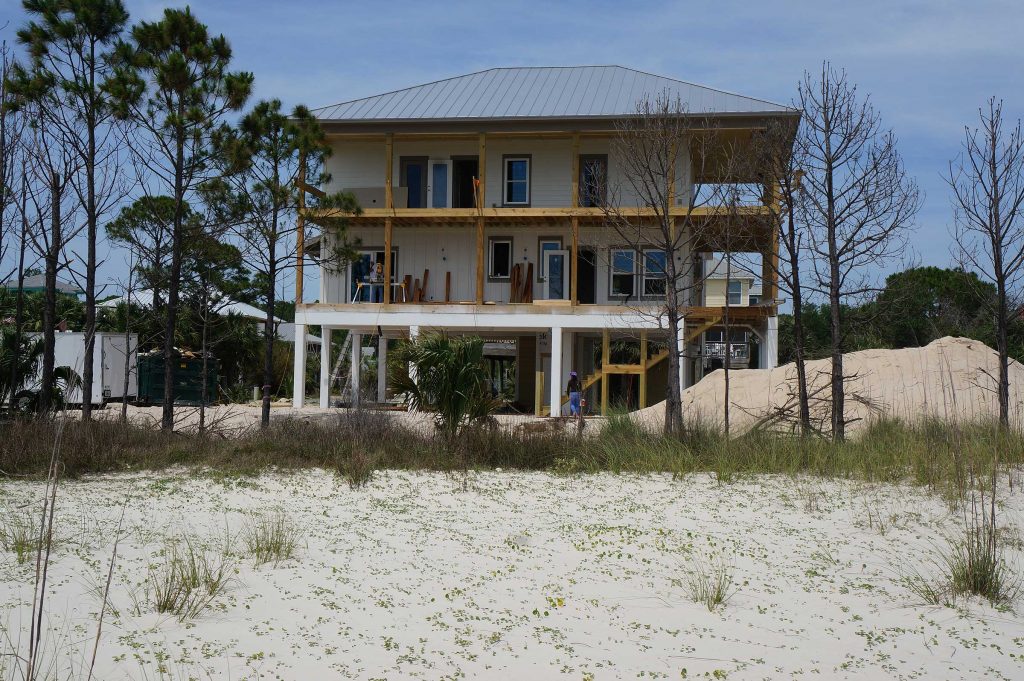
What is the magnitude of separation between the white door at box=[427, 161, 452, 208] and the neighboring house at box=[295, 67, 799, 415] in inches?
1.9

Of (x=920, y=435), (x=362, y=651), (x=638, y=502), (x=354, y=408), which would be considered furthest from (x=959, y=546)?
(x=354, y=408)

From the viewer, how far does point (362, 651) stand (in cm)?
583

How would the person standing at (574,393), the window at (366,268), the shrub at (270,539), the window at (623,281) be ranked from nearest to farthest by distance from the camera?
the shrub at (270,539) → the person standing at (574,393) → the window at (623,281) → the window at (366,268)

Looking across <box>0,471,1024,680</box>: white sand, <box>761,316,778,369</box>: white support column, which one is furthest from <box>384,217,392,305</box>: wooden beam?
<box>0,471,1024,680</box>: white sand

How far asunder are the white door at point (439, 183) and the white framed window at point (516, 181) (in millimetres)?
1830

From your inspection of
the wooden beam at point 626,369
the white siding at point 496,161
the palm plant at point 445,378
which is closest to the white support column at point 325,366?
the white siding at point 496,161

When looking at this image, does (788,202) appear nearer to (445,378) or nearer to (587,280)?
(445,378)

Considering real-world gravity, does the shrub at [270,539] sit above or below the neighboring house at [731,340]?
below

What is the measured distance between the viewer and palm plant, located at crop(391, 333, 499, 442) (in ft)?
44.7

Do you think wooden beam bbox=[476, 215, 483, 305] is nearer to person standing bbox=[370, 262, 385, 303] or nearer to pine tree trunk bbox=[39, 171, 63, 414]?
person standing bbox=[370, 262, 385, 303]

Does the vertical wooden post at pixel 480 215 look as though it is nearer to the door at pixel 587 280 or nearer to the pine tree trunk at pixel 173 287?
the door at pixel 587 280

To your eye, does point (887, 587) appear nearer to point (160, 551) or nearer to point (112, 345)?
point (160, 551)

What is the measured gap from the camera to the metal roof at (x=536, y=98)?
27.9 meters

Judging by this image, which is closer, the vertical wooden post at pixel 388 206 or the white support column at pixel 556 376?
the white support column at pixel 556 376
